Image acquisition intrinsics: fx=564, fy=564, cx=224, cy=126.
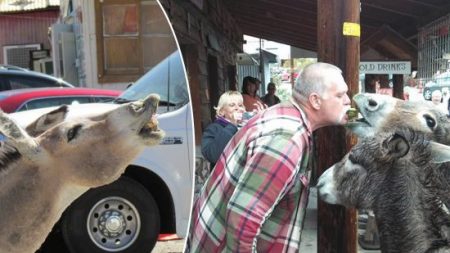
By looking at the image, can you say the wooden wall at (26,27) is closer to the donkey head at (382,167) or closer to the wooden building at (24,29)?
the wooden building at (24,29)

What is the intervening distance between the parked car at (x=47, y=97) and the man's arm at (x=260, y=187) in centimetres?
94

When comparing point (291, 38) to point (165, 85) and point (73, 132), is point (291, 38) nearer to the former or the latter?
point (165, 85)

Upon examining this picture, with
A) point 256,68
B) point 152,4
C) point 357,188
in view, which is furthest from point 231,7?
point 152,4

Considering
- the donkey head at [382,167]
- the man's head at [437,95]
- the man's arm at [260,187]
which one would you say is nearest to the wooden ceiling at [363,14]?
the man's head at [437,95]

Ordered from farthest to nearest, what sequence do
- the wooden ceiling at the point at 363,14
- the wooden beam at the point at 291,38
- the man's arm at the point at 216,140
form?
the wooden beam at the point at 291,38
the wooden ceiling at the point at 363,14
the man's arm at the point at 216,140

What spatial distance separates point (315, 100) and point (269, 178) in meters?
0.37

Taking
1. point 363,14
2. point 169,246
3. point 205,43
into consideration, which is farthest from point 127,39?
point 363,14

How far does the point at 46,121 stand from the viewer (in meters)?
0.96

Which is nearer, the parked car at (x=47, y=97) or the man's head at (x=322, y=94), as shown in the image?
the parked car at (x=47, y=97)

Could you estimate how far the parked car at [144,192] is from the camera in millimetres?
1004

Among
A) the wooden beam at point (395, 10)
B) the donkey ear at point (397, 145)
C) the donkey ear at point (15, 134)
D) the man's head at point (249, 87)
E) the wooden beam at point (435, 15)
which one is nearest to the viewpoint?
the donkey ear at point (15, 134)

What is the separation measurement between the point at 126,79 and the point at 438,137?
138 cm

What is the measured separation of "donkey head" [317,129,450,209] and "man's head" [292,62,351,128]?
6.2 inches

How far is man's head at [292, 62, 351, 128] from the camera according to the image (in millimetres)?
2078
